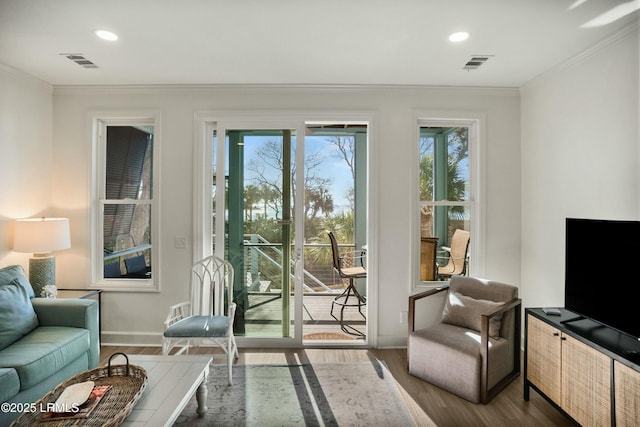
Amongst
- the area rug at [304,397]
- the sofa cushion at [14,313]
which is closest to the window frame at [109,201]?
the sofa cushion at [14,313]

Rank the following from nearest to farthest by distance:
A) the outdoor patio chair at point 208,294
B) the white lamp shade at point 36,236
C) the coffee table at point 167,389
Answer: the coffee table at point 167,389
the white lamp shade at point 36,236
the outdoor patio chair at point 208,294

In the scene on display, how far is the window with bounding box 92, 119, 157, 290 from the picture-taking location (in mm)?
3553

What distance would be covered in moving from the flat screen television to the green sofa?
353 cm

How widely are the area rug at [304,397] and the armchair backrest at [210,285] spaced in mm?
607

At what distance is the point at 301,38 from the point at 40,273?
2995mm

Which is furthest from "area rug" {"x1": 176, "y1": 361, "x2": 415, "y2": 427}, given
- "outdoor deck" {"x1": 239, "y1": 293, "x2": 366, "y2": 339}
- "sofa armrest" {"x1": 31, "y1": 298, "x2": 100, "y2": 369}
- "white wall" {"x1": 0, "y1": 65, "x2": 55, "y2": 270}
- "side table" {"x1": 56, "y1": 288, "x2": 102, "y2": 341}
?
"white wall" {"x1": 0, "y1": 65, "x2": 55, "y2": 270}

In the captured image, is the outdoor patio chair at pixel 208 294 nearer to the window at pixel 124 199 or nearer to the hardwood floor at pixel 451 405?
the hardwood floor at pixel 451 405

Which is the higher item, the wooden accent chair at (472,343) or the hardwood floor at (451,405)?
the wooden accent chair at (472,343)

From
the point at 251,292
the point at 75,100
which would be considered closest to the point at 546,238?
the point at 251,292

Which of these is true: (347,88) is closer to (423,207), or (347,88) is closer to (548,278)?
(423,207)

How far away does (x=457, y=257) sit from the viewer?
3.56 meters

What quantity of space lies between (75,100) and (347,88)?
281cm

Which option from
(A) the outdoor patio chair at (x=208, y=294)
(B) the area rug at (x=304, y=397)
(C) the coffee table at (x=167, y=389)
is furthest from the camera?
(A) the outdoor patio chair at (x=208, y=294)

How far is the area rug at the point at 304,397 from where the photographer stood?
225 cm
